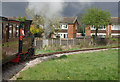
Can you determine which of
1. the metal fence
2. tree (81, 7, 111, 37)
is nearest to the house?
tree (81, 7, 111, 37)

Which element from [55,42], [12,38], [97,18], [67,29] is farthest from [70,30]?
[12,38]

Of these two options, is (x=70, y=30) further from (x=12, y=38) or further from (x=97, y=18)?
(x=12, y=38)

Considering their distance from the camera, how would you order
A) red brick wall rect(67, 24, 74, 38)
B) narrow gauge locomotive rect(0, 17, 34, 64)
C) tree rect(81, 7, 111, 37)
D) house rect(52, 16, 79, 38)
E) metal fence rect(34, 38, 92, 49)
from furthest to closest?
red brick wall rect(67, 24, 74, 38), house rect(52, 16, 79, 38), tree rect(81, 7, 111, 37), metal fence rect(34, 38, 92, 49), narrow gauge locomotive rect(0, 17, 34, 64)

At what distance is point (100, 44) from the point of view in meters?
23.4

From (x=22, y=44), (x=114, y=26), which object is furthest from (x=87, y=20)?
(x=22, y=44)

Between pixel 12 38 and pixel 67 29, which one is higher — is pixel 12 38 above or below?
below

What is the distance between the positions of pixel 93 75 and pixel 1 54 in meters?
3.54

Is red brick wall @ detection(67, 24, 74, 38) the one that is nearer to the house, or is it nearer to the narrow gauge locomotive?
the house

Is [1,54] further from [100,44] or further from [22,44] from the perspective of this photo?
[100,44]

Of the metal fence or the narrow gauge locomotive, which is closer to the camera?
the narrow gauge locomotive

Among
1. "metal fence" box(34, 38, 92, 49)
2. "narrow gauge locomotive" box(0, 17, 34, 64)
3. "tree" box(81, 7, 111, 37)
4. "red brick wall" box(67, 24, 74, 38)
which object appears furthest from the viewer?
"red brick wall" box(67, 24, 74, 38)

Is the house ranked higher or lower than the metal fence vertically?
higher

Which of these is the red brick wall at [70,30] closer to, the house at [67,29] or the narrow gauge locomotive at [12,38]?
the house at [67,29]

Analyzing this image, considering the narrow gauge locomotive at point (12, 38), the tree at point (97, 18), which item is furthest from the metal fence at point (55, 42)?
the narrow gauge locomotive at point (12, 38)
